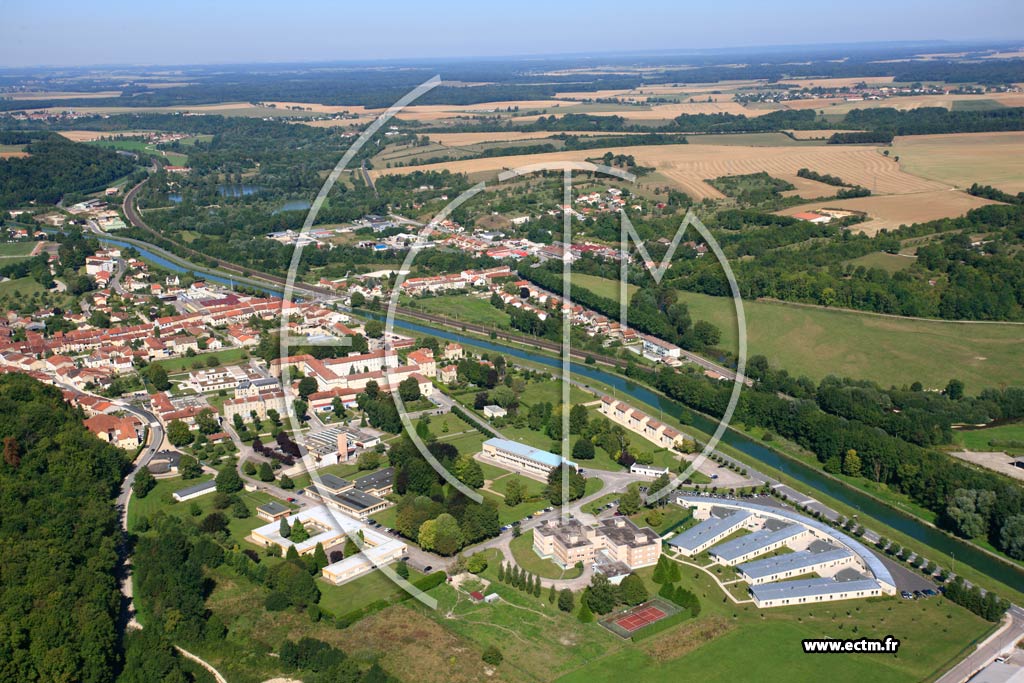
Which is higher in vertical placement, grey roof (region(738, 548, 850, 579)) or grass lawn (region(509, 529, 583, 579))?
grey roof (region(738, 548, 850, 579))

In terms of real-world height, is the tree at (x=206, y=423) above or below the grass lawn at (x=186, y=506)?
above

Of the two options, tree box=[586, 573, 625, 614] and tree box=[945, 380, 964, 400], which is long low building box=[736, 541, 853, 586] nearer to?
tree box=[586, 573, 625, 614]

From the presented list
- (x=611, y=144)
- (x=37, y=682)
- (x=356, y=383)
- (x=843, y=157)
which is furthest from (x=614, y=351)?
(x=611, y=144)

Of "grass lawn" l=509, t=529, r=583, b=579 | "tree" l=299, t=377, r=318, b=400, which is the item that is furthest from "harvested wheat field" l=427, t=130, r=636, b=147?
"grass lawn" l=509, t=529, r=583, b=579

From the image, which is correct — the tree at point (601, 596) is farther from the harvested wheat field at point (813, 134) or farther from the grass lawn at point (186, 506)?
the harvested wheat field at point (813, 134)

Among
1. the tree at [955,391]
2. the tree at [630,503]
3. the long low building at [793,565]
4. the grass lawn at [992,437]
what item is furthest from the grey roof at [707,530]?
the tree at [955,391]

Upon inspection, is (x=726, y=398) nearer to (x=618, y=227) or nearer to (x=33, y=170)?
(x=618, y=227)
